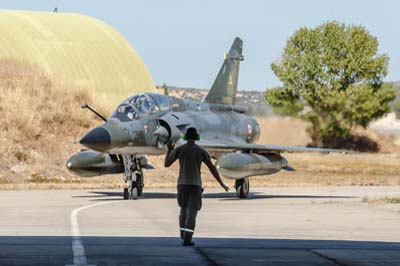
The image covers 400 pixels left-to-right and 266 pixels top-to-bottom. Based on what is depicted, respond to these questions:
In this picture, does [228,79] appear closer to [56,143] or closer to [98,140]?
[98,140]

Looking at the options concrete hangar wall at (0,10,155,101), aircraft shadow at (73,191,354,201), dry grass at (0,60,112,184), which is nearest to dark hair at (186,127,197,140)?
aircraft shadow at (73,191,354,201)

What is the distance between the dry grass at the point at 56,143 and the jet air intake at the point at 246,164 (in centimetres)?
902

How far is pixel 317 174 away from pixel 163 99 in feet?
73.0

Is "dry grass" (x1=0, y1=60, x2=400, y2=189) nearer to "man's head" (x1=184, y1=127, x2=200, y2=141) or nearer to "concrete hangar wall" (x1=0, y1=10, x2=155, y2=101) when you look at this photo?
"concrete hangar wall" (x1=0, y1=10, x2=155, y2=101)

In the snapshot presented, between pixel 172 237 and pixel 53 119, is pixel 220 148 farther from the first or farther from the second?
pixel 53 119

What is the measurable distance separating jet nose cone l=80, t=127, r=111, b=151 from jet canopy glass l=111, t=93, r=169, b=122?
1548 millimetres

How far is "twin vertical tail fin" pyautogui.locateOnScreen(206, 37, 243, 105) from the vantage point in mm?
36156

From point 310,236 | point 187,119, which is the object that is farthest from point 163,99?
point 310,236

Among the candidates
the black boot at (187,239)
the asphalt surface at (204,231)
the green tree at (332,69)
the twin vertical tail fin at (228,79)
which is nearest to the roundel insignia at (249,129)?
the twin vertical tail fin at (228,79)

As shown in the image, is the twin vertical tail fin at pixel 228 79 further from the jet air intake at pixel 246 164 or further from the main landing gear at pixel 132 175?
the main landing gear at pixel 132 175

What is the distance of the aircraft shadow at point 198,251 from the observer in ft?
46.9

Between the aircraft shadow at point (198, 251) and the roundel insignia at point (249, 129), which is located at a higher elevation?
the roundel insignia at point (249, 129)

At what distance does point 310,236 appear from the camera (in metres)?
19.0

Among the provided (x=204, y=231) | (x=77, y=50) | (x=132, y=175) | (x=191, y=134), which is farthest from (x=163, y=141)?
(x=77, y=50)
